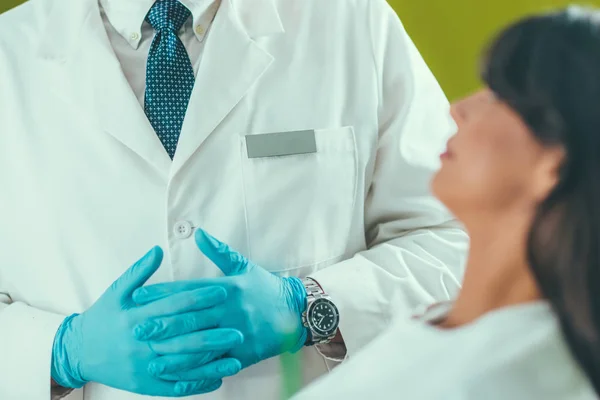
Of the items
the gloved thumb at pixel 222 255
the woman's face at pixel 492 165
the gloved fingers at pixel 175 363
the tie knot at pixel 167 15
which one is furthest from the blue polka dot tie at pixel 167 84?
the woman's face at pixel 492 165

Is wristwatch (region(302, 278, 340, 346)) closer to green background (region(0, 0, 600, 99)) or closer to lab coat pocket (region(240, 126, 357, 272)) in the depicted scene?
lab coat pocket (region(240, 126, 357, 272))

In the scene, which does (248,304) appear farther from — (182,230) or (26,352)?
(26,352)

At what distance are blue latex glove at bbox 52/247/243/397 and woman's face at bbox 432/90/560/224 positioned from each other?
33 cm

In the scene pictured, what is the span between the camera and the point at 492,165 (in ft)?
1.74

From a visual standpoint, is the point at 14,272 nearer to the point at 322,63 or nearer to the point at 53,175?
the point at 53,175

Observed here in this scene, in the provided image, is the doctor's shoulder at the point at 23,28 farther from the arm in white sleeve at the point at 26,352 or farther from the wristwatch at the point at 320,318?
the wristwatch at the point at 320,318

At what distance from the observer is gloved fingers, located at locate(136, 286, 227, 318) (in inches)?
31.1

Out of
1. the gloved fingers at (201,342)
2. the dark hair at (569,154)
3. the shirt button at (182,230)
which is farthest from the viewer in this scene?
the shirt button at (182,230)

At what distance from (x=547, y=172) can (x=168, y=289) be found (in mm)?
469

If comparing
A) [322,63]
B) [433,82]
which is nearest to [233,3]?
[322,63]

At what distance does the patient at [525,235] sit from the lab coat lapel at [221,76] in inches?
16.3

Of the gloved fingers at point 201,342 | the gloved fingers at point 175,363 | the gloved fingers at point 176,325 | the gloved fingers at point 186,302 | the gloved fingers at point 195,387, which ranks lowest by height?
the gloved fingers at point 195,387

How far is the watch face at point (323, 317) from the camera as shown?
862mm

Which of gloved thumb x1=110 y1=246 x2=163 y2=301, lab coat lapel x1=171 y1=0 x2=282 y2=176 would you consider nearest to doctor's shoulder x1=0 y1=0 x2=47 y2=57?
lab coat lapel x1=171 y1=0 x2=282 y2=176
